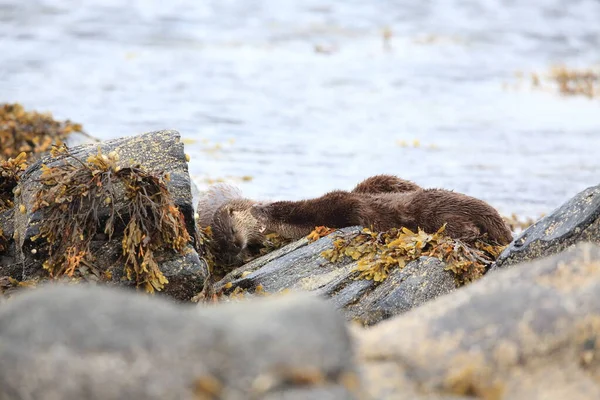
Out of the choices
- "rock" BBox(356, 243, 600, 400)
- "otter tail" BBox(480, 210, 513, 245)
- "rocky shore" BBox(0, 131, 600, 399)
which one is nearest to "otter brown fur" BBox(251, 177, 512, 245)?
"otter tail" BBox(480, 210, 513, 245)

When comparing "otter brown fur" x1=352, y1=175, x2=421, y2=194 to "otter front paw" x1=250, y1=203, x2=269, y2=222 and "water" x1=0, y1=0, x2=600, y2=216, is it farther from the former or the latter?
"water" x1=0, y1=0, x2=600, y2=216

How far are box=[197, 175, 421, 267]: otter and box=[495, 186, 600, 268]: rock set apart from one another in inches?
63.2

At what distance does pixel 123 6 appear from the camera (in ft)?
78.4

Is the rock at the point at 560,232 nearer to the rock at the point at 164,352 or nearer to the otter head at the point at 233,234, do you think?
the otter head at the point at 233,234

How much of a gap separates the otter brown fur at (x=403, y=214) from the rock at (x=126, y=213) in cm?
101

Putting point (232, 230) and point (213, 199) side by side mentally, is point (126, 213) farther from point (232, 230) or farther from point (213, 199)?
point (213, 199)

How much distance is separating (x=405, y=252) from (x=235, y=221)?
1.45 meters

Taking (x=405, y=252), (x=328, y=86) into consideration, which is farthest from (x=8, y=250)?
(x=328, y=86)

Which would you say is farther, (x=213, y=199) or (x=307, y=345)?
(x=213, y=199)

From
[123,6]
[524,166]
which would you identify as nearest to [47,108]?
[524,166]

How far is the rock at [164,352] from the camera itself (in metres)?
2.19

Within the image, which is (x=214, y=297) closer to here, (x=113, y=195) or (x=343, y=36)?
(x=113, y=195)

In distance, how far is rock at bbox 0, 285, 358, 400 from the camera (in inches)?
86.0

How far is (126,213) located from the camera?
5211 millimetres
